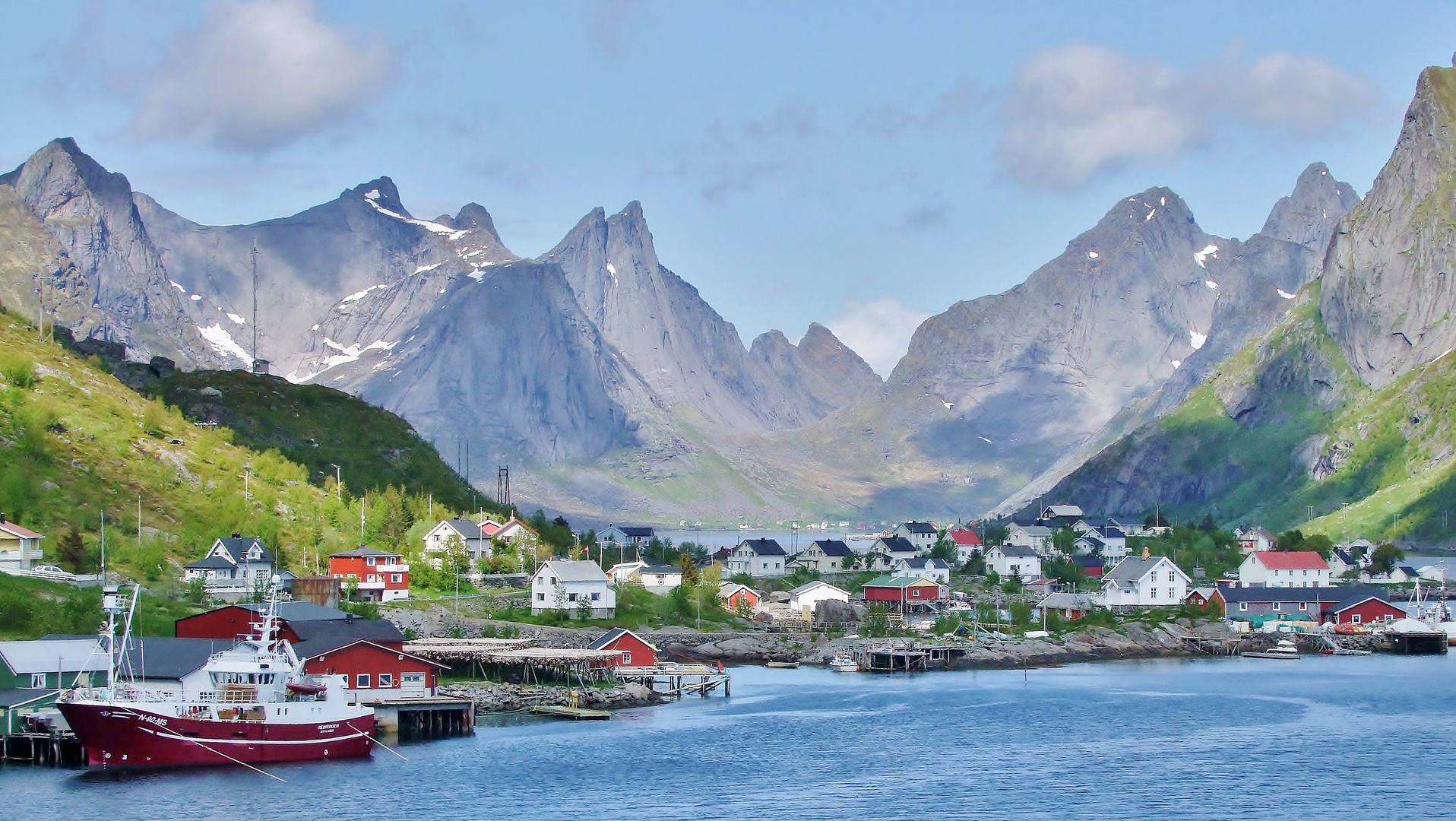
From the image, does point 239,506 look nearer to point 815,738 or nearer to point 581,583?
point 581,583

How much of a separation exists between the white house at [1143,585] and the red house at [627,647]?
166ft

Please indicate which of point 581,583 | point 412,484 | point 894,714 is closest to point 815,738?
point 894,714

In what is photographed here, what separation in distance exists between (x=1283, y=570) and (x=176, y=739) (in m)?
109

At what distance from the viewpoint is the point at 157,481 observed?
118188 millimetres

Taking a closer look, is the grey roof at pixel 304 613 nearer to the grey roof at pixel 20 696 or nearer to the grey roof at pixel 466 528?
the grey roof at pixel 20 696

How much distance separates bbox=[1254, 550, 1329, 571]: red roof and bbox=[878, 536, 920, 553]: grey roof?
3536 cm

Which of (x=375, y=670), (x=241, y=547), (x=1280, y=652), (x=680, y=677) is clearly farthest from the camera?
(x=1280, y=652)

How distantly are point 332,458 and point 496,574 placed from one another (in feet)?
106

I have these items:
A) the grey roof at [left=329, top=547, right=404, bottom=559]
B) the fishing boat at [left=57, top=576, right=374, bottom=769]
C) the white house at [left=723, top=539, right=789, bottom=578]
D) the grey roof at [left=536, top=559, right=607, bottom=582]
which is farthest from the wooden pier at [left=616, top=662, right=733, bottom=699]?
the white house at [left=723, top=539, right=789, bottom=578]

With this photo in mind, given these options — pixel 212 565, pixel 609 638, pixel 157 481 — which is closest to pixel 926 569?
pixel 609 638

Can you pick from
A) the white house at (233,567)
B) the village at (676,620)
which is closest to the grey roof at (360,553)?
the village at (676,620)

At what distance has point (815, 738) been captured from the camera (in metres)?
77.4

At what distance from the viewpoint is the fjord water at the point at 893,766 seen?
60250 mm

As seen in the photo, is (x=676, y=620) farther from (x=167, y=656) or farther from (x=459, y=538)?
(x=167, y=656)
